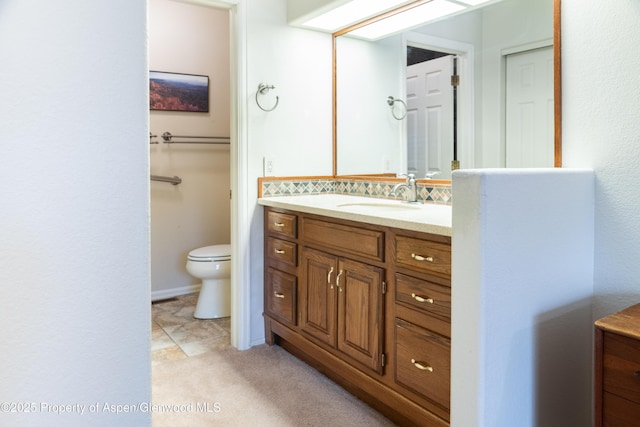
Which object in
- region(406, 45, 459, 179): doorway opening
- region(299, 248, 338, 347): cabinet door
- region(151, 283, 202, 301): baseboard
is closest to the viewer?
region(299, 248, 338, 347): cabinet door

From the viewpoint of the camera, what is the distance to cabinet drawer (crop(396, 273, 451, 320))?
1.59 m

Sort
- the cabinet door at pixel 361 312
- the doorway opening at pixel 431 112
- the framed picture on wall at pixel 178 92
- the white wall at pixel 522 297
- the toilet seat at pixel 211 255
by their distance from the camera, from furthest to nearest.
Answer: the framed picture on wall at pixel 178 92
the toilet seat at pixel 211 255
the doorway opening at pixel 431 112
the cabinet door at pixel 361 312
the white wall at pixel 522 297

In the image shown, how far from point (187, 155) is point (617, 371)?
10.7 feet

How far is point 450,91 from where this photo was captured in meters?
2.32

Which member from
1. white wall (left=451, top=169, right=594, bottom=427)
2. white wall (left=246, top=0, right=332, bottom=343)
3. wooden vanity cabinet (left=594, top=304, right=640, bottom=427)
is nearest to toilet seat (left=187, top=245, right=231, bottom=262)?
white wall (left=246, top=0, right=332, bottom=343)

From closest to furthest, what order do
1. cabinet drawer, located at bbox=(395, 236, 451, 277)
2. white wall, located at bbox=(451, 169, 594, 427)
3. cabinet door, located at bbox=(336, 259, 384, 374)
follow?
white wall, located at bbox=(451, 169, 594, 427), cabinet drawer, located at bbox=(395, 236, 451, 277), cabinet door, located at bbox=(336, 259, 384, 374)

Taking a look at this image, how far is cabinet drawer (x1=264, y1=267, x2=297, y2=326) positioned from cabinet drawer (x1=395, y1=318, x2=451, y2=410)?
31.3 inches

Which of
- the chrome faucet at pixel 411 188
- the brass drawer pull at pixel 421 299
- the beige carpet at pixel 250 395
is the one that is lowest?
the beige carpet at pixel 250 395

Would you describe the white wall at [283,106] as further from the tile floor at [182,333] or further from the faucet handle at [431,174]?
the faucet handle at [431,174]

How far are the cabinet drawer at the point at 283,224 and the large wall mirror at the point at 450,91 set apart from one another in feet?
1.92

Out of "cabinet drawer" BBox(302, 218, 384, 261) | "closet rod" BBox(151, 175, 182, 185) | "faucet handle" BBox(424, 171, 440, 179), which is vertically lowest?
"cabinet drawer" BBox(302, 218, 384, 261)

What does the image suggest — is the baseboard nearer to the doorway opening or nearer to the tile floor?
the tile floor

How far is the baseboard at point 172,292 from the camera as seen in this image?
3.70m

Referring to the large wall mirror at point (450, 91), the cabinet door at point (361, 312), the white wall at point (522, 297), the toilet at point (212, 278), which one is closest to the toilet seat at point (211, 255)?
the toilet at point (212, 278)
